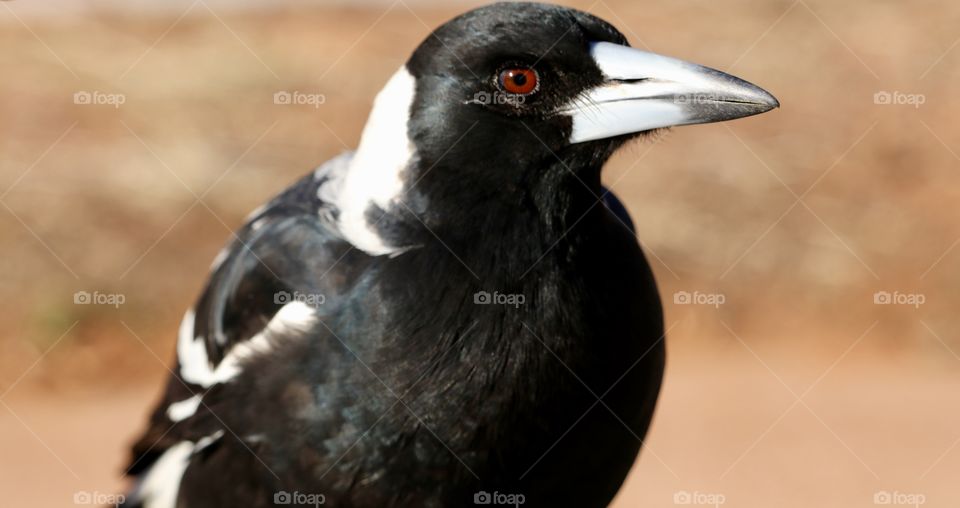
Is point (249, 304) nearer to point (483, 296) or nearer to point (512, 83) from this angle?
point (483, 296)

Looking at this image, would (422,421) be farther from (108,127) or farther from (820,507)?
(108,127)

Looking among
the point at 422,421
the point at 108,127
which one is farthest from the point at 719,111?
the point at 108,127

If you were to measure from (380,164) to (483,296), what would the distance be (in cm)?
35

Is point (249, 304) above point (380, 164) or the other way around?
the other way around

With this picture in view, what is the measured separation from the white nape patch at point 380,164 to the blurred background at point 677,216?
262 cm

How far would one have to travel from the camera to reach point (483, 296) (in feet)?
7.95

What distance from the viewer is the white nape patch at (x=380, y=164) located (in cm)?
251

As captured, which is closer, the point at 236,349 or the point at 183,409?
the point at 236,349

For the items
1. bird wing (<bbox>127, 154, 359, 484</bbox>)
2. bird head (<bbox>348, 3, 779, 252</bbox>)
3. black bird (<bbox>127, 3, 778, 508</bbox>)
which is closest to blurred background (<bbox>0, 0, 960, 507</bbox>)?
bird wing (<bbox>127, 154, 359, 484</bbox>)

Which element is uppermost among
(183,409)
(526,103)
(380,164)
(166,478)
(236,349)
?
(526,103)

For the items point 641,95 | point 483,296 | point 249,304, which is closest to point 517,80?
point 641,95

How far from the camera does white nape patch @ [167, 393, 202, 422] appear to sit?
2869 millimetres

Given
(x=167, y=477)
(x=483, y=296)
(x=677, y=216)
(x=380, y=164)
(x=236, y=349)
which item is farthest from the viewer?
(x=677, y=216)

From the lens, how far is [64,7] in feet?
27.8
